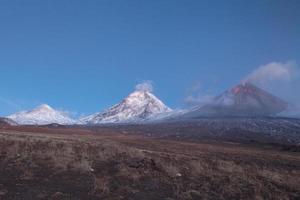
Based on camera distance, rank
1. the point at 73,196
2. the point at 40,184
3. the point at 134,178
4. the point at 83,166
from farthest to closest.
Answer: the point at 83,166
the point at 134,178
the point at 40,184
the point at 73,196

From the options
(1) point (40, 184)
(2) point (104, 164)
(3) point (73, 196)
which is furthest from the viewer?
(2) point (104, 164)

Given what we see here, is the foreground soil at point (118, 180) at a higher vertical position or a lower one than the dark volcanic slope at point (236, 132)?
lower

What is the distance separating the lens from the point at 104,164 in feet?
59.8

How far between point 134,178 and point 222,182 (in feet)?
11.1

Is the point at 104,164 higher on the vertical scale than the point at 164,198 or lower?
higher

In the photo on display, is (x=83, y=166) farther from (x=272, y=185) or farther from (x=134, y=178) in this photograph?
(x=272, y=185)

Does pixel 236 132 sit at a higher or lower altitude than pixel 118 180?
higher

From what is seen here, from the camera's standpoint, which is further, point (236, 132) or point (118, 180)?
point (236, 132)

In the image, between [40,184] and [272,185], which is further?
[272,185]

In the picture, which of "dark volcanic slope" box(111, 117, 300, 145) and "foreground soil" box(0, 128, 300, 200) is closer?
"foreground soil" box(0, 128, 300, 200)

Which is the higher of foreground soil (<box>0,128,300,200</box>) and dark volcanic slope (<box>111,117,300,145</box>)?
dark volcanic slope (<box>111,117,300,145</box>)

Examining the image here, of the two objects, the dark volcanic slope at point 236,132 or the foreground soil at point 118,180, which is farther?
the dark volcanic slope at point 236,132

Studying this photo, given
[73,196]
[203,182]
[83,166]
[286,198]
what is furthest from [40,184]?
[286,198]

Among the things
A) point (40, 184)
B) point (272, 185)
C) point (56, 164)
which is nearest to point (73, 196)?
point (40, 184)
